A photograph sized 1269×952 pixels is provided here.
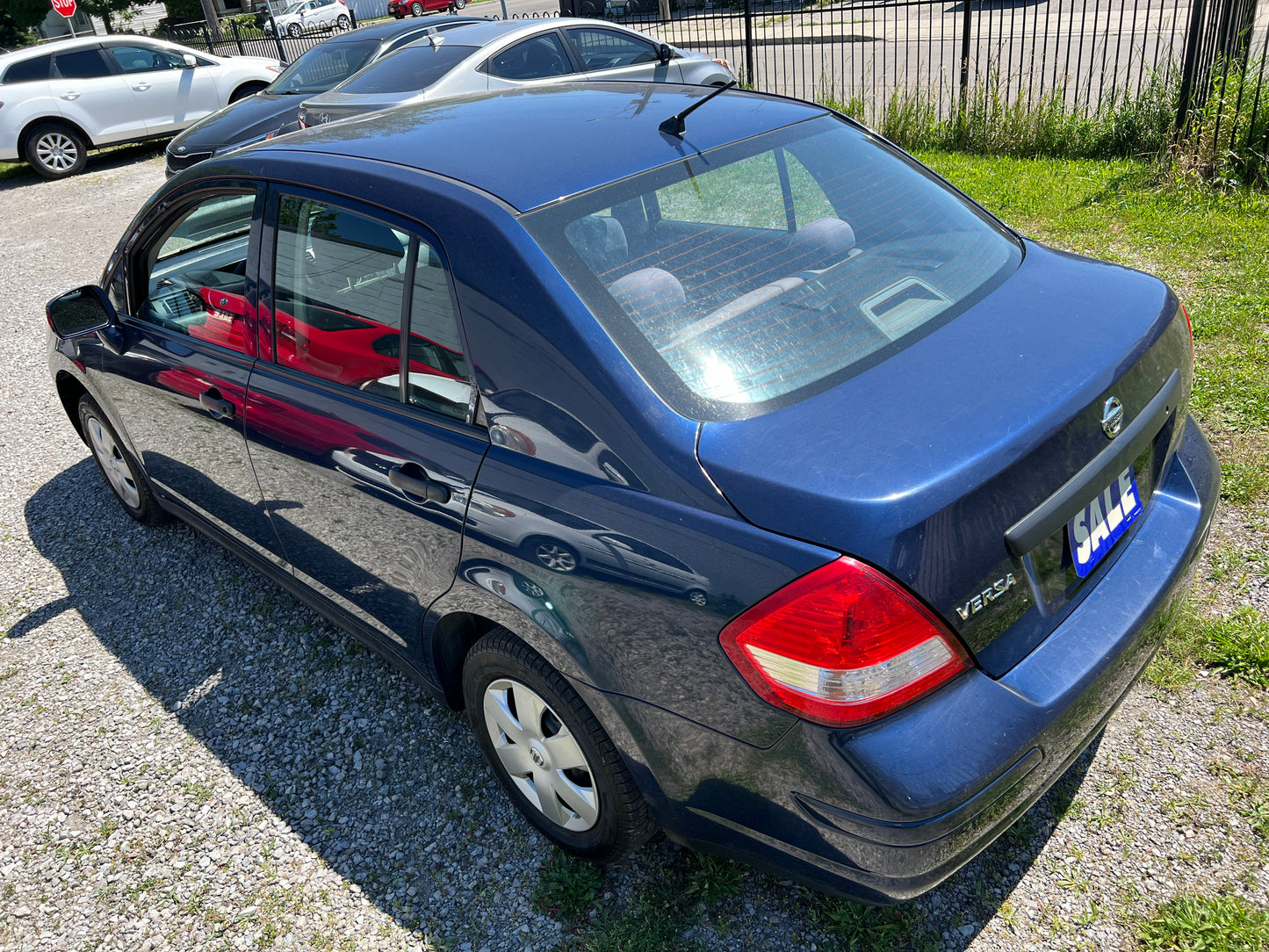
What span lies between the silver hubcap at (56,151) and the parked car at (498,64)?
7021mm

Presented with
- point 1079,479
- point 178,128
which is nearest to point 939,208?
point 1079,479

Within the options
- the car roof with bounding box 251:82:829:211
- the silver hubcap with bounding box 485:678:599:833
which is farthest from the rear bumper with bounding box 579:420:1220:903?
the car roof with bounding box 251:82:829:211

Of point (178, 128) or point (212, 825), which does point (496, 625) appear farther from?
point (178, 128)

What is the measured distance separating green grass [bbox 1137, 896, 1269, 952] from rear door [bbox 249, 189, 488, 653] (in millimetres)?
1862

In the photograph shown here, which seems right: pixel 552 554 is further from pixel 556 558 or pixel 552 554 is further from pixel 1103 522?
pixel 1103 522

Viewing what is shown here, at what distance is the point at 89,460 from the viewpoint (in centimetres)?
528

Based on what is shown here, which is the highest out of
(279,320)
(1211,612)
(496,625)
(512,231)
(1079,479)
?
(512,231)

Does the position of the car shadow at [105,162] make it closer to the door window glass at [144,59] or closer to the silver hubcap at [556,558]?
the door window glass at [144,59]

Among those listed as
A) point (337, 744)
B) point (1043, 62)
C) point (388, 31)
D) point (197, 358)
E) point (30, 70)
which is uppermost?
point (30, 70)

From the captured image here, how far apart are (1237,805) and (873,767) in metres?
1.36

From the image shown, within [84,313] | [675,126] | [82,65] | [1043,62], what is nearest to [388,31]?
[82,65]

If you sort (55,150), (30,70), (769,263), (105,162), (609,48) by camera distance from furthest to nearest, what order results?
(105,162) → (55,150) → (30,70) → (609,48) → (769,263)

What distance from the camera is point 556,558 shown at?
2.02 meters

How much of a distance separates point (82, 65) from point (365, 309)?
14071 mm
